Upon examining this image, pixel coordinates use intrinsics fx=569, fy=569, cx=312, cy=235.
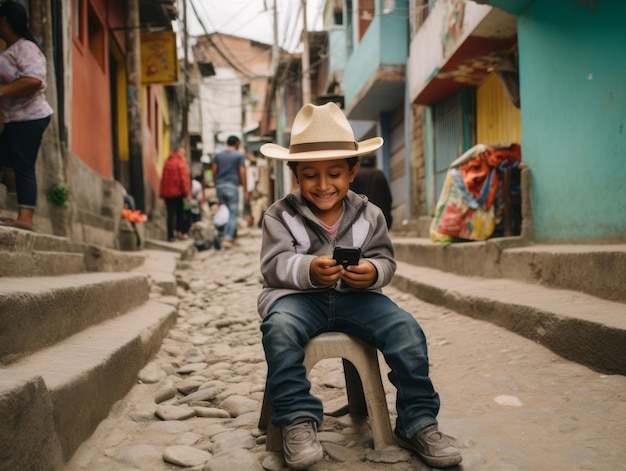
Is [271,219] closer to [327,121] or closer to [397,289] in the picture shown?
[327,121]

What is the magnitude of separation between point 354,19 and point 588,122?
9.64 m

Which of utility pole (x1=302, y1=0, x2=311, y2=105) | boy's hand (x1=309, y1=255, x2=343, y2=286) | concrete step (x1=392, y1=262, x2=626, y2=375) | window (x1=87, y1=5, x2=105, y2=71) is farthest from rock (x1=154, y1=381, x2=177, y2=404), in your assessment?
utility pole (x1=302, y1=0, x2=311, y2=105)

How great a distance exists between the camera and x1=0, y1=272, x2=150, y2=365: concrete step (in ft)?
6.74

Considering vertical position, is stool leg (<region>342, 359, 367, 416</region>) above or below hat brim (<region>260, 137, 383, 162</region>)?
below

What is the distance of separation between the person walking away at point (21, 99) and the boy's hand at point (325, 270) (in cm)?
275

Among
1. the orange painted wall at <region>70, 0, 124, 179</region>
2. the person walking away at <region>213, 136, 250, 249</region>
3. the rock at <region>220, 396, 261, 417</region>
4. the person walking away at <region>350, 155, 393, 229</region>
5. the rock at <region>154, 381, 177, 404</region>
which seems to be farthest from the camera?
the person walking away at <region>213, 136, 250, 249</region>

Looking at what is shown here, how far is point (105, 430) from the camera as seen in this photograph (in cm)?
230

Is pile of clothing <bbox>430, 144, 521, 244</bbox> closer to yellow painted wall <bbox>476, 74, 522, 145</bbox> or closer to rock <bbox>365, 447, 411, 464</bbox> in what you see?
yellow painted wall <bbox>476, 74, 522, 145</bbox>

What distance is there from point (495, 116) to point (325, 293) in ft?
21.3

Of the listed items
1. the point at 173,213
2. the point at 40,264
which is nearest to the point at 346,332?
the point at 40,264

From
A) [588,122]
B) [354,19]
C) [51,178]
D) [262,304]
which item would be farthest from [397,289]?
[354,19]

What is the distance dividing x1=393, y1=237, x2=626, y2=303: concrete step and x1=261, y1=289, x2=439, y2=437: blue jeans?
193cm

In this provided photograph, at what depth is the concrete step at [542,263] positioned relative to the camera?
11.3 feet

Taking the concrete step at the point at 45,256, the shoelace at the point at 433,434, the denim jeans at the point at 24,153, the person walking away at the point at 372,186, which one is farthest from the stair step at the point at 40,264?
the person walking away at the point at 372,186
